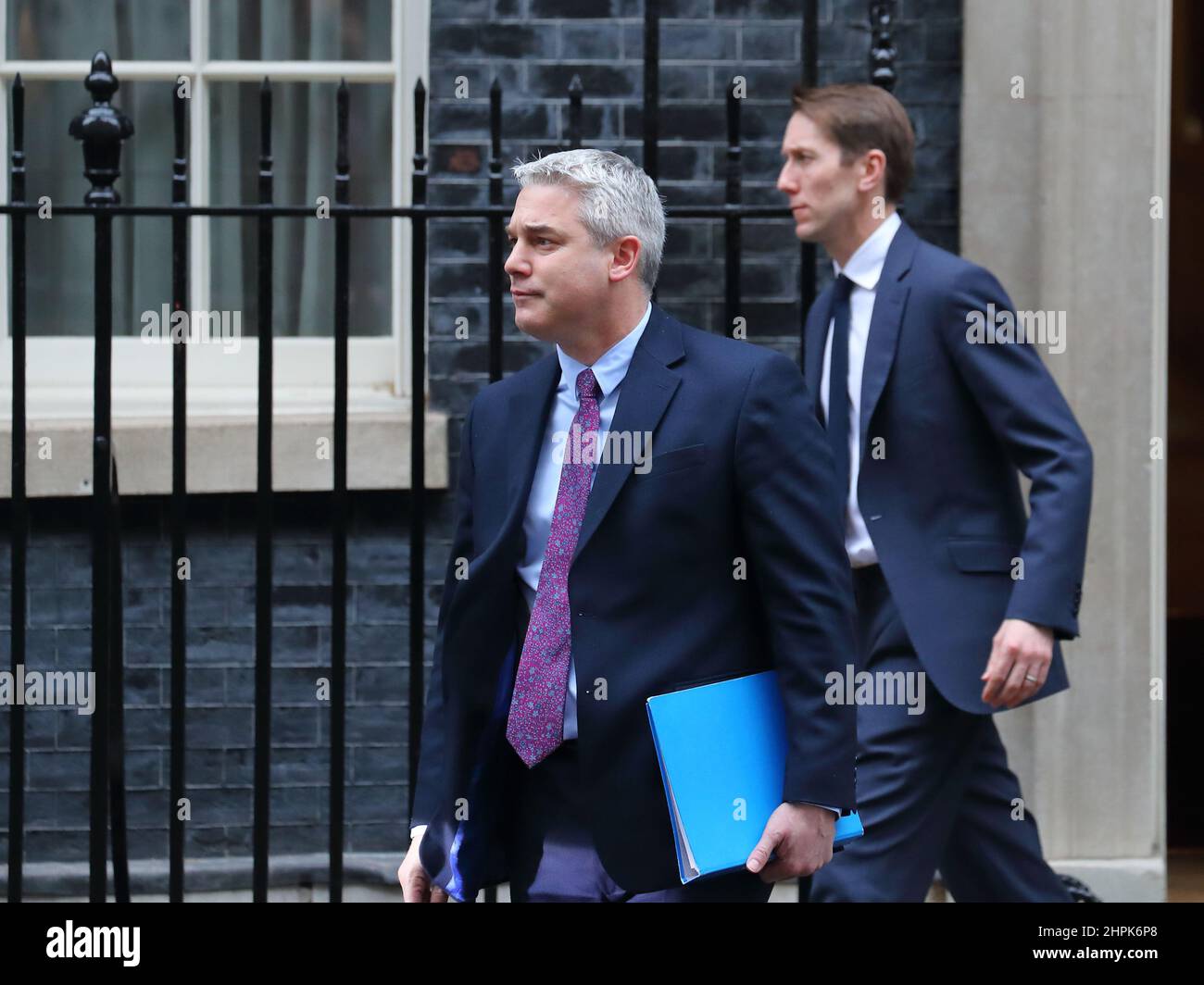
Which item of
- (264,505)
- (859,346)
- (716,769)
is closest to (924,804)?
(859,346)

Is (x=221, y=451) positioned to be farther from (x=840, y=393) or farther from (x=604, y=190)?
(x=604, y=190)

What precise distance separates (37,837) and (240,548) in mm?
1042

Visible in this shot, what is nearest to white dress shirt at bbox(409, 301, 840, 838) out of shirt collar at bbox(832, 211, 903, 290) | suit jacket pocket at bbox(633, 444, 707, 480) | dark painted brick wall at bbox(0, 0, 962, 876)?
suit jacket pocket at bbox(633, 444, 707, 480)

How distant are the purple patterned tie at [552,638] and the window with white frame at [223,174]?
2643 millimetres

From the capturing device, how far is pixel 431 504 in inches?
214

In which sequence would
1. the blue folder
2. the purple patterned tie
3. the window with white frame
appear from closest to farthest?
the blue folder < the purple patterned tie < the window with white frame

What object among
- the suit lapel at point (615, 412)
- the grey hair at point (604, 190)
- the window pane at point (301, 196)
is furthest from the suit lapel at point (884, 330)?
the window pane at point (301, 196)

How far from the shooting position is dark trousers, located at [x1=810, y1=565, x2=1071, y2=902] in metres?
3.81

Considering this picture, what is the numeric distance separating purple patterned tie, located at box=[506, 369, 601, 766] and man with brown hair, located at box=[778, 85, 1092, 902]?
1.12 meters

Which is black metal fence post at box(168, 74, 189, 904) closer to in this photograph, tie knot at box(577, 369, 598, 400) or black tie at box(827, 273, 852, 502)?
tie knot at box(577, 369, 598, 400)

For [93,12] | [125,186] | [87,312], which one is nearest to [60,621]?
[87,312]

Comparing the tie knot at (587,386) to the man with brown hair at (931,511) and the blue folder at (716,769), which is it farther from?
the man with brown hair at (931,511)

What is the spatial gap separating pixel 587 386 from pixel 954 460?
3.89ft

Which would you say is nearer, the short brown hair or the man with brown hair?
the man with brown hair
